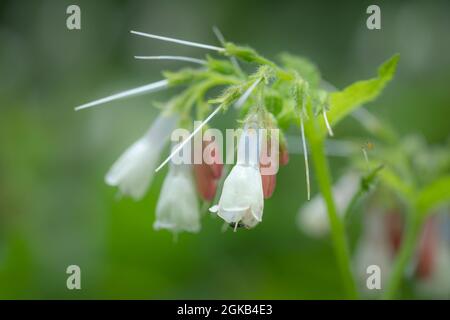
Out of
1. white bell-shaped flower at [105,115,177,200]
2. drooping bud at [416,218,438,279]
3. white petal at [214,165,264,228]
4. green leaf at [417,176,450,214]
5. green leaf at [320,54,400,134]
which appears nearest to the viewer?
white petal at [214,165,264,228]

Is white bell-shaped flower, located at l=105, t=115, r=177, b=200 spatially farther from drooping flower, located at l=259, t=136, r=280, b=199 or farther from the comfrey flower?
drooping flower, located at l=259, t=136, r=280, b=199

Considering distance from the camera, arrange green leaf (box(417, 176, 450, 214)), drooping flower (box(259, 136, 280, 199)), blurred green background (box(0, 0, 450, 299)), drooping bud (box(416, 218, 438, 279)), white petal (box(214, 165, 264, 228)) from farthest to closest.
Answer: blurred green background (box(0, 0, 450, 299))
drooping bud (box(416, 218, 438, 279))
green leaf (box(417, 176, 450, 214))
drooping flower (box(259, 136, 280, 199))
white petal (box(214, 165, 264, 228))

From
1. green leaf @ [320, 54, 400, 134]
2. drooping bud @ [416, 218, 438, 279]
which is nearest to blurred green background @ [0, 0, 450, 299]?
drooping bud @ [416, 218, 438, 279]

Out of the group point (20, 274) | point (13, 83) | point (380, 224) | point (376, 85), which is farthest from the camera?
point (13, 83)

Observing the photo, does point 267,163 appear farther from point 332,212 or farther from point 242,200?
point 332,212

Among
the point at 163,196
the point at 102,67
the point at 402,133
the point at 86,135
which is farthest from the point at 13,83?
the point at 163,196

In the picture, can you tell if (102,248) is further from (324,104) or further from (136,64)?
(136,64)

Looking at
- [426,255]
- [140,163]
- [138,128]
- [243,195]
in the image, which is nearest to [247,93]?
[243,195]

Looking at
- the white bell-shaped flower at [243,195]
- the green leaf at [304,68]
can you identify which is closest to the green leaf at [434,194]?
the green leaf at [304,68]
